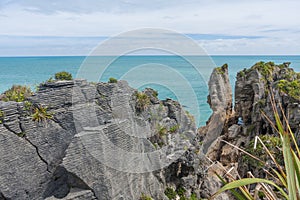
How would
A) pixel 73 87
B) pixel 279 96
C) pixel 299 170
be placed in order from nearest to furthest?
pixel 299 170 < pixel 73 87 < pixel 279 96

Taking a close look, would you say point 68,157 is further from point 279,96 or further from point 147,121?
point 279,96

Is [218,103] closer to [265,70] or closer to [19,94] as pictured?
[265,70]

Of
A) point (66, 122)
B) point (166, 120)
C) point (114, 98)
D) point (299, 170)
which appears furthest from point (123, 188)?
point (299, 170)

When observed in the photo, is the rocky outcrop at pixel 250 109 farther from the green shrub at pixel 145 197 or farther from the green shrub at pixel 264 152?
the green shrub at pixel 145 197

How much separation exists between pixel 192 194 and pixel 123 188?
17.8 feet

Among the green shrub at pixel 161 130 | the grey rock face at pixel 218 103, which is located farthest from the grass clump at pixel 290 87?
the green shrub at pixel 161 130

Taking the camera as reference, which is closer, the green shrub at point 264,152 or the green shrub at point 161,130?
the green shrub at point 161,130

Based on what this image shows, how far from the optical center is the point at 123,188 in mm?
10133

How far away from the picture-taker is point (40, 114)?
378 inches

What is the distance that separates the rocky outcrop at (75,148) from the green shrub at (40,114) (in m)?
0.06

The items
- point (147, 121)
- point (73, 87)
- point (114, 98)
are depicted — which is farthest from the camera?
point (147, 121)

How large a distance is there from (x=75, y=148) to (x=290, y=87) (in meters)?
17.7

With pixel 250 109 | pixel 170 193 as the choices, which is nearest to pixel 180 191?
pixel 170 193

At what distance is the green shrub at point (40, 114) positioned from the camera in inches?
374
